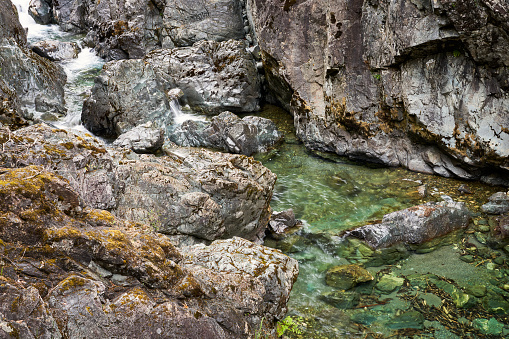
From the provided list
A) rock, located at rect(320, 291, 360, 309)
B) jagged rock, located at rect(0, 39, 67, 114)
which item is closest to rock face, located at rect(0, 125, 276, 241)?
rock, located at rect(320, 291, 360, 309)

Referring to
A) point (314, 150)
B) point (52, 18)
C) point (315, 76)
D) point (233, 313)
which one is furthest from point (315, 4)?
point (52, 18)

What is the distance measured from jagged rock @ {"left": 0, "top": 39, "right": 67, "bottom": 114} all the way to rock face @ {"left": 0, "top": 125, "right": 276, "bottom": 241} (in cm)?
887

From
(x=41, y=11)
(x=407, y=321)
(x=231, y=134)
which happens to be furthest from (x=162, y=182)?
(x=41, y=11)

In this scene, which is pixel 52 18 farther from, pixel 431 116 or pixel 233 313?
pixel 233 313

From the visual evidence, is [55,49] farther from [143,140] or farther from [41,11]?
[143,140]

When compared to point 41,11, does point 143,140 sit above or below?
below

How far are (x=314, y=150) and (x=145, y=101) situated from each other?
7322mm

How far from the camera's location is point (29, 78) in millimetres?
14867

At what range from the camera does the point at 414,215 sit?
942 centimetres

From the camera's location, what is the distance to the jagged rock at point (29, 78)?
14.1 m

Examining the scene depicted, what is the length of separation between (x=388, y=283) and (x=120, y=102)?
487 inches

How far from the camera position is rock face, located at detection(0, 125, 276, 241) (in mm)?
6555

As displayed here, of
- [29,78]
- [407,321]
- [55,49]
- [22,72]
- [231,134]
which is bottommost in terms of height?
[407,321]

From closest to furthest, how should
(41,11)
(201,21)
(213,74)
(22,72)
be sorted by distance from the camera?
1. (22,72)
2. (213,74)
3. (201,21)
4. (41,11)
